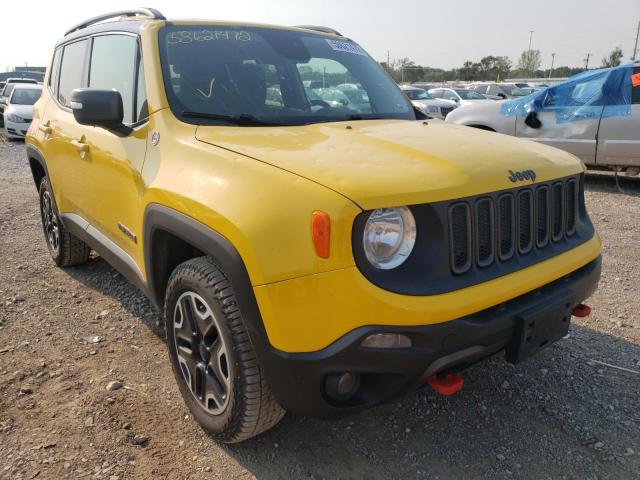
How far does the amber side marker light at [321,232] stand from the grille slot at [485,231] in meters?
0.63

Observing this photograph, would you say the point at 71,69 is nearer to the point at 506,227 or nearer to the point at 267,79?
the point at 267,79

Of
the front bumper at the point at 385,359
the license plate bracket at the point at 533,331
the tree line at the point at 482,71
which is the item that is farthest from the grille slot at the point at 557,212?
the tree line at the point at 482,71

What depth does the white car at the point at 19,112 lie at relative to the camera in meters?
14.9

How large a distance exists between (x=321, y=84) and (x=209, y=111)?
0.86m

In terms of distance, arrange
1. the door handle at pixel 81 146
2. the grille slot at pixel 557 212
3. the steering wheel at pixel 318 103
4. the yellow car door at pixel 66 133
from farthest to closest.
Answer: the yellow car door at pixel 66 133
the door handle at pixel 81 146
the steering wheel at pixel 318 103
the grille slot at pixel 557 212

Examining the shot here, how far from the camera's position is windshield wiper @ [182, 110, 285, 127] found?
8.62 ft

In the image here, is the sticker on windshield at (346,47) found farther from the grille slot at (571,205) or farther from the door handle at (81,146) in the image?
the grille slot at (571,205)

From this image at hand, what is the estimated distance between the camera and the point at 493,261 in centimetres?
207

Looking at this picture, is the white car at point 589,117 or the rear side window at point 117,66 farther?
the white car at point 589,117

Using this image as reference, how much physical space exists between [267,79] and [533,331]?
6.29 ft

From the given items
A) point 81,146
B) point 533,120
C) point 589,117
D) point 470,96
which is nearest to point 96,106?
Result: point 81,146

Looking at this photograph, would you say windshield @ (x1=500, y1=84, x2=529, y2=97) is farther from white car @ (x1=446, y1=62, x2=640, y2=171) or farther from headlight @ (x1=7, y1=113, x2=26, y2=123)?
headlight @ (x1=7, y1=113, x2=26, y2=123)

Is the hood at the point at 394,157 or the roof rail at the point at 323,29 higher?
the roof rail at the point at 323,29

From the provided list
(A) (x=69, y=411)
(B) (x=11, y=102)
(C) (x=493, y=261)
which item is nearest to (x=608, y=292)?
(C) (x=493, y=261)
